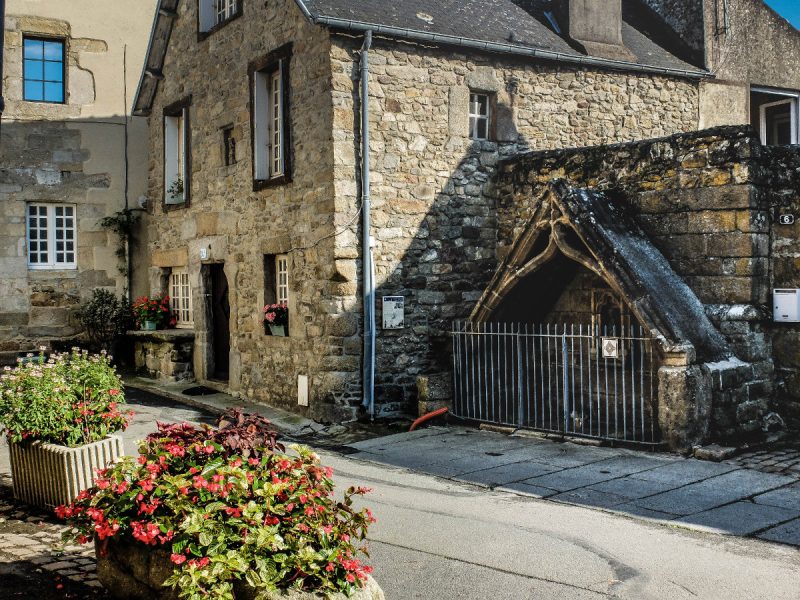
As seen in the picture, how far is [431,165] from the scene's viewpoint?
477 inches

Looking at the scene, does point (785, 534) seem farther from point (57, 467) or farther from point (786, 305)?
point (57, 467)

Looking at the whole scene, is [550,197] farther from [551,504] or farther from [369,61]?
[551,504]

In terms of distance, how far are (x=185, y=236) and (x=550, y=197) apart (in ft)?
23.4

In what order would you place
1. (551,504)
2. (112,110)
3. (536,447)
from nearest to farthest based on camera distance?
(551,504), (536,447), (112,110)

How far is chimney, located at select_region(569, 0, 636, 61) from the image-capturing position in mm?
13758

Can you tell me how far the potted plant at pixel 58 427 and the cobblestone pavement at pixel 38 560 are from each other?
217 mm

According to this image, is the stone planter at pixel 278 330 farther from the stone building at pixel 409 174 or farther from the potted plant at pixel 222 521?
the potted plant at pixel 222 521

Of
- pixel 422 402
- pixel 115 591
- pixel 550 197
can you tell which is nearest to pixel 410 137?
pixel 550 197

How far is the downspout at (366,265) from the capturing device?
1147 cm

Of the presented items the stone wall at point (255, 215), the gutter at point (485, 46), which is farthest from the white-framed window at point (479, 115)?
the stone wall at point (255, 215)

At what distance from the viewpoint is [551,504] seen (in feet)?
24.3

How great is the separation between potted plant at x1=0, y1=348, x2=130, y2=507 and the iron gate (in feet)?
16.3

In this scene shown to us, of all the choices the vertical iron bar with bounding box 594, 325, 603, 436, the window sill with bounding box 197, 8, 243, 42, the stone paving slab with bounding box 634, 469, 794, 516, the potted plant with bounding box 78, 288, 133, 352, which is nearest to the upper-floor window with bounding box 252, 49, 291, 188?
the window sill with bounding box 197, 8, 243, 42

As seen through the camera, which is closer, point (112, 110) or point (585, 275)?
point (585, 275)
